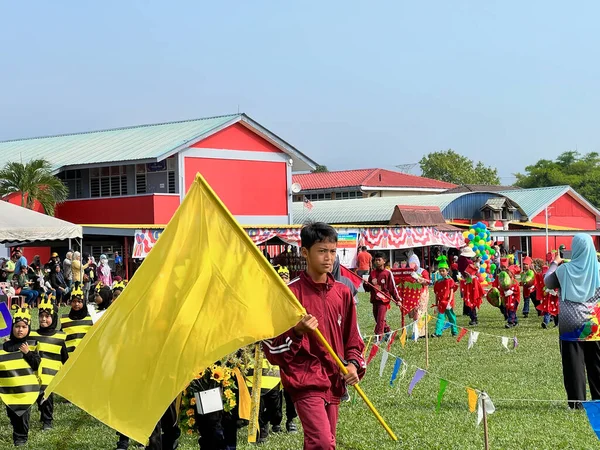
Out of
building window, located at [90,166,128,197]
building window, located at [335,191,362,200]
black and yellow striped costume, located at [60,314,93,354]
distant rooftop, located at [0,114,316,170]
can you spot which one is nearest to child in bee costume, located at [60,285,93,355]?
black and yellow striped costume, located at [60,314,93,354]

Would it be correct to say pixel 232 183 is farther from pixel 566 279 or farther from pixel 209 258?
pixel 209 258

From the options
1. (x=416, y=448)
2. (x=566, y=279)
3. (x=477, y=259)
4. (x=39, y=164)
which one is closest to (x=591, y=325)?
(x=566, y=279)

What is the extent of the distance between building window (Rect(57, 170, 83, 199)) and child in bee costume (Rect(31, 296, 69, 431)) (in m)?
29.4

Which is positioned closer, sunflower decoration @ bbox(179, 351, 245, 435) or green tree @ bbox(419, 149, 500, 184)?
sunflower decoration @ bbox(179, 351, 245, 435)

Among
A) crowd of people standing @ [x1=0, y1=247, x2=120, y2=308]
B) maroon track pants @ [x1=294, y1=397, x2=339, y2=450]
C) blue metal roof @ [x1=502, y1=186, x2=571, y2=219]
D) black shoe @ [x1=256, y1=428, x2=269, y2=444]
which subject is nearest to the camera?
maroon track pants @ [x1=294, y1=397, x2=339, y2=450]

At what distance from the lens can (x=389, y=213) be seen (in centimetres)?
4972

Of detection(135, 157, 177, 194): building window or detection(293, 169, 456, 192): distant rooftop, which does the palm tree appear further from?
detection(293, 169, 456, 192): distant rooftop

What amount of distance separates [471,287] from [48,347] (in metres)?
12.8

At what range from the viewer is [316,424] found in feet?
19.8

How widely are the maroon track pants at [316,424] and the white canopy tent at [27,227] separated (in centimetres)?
1203

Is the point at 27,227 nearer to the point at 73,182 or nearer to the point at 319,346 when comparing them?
the point at 319,346

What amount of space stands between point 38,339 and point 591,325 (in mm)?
6109

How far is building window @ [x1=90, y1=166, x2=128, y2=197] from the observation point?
37969 mm

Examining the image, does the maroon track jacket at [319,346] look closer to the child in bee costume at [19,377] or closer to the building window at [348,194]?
the child in bee costume at [19,377]
